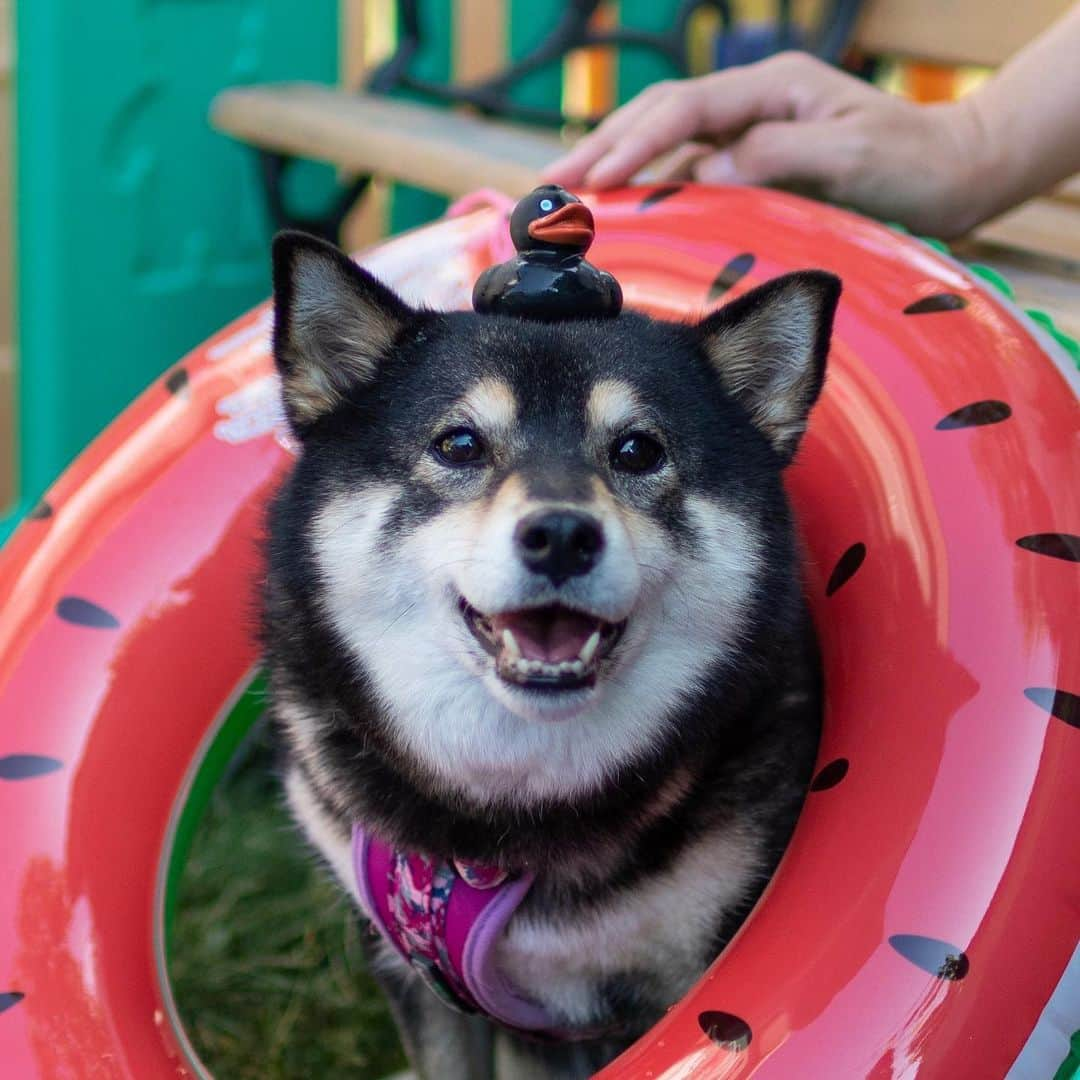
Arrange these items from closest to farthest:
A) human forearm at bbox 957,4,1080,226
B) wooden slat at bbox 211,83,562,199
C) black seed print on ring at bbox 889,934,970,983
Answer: black seed print on ring at bbox 889,934,970,983 < human forearm at bbox 957,4,1080,226 < wooden slat at bbox 211,83,562,199

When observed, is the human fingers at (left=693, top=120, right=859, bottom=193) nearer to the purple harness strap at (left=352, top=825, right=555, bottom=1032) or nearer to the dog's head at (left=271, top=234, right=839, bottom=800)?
the dog's head at (left=271, top=234, right=839, bottom=800)

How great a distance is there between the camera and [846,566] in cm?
161

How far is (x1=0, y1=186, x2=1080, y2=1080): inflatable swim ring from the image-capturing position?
127 centimetres

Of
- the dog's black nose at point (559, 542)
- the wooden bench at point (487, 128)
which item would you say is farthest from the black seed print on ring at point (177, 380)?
the wooden bench at point (487, 128)

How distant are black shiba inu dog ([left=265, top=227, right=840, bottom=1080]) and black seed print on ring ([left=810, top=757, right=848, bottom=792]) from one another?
0.11m

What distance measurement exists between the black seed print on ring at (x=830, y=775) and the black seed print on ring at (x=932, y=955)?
217mm

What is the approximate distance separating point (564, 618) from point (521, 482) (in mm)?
153

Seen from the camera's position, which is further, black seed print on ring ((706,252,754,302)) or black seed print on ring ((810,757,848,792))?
black seed print on ring ((706,252,754,302))

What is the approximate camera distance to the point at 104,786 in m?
1.66

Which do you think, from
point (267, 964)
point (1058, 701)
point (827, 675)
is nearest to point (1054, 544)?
point (1058, 701)

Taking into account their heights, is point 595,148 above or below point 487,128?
above

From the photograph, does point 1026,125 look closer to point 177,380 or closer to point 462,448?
point 462,448

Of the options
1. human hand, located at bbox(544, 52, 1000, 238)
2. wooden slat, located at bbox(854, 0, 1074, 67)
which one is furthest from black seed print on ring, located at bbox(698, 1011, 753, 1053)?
wooden slat, located at bbox(854, 0, 1074, 67)

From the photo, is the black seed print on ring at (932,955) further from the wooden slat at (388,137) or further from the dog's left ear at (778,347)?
the wooden slat at (388,137)
